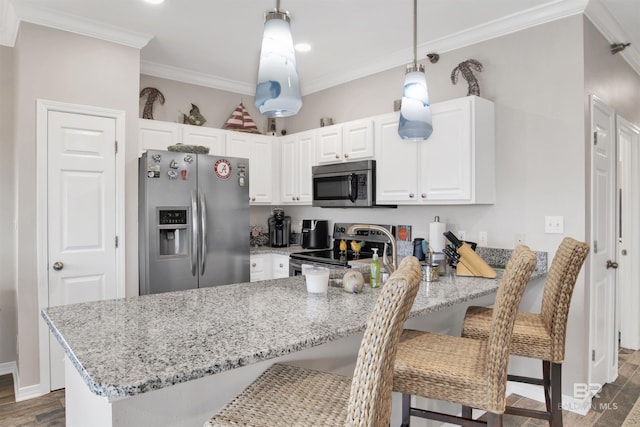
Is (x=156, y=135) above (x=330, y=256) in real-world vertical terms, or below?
above

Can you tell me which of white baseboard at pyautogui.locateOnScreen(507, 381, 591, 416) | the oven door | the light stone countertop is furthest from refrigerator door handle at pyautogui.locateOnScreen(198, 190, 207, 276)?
white baseboard at pyautogui.locateOnScreen(507, 381, 591, 416)

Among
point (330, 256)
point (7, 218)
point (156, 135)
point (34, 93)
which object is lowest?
point (330, 256)

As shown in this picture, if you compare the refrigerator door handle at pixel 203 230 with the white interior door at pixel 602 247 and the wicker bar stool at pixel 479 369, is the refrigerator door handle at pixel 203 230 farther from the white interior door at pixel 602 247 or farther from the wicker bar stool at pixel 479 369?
the white interior door at pixel 602 247

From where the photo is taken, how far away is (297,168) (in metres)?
4.27

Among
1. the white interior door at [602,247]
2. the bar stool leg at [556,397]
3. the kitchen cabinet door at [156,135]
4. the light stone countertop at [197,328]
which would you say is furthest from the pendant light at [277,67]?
the kitchen cabinet door at [156,135]

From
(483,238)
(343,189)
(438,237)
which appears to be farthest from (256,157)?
(483,238)

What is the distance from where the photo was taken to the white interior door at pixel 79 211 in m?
2.94

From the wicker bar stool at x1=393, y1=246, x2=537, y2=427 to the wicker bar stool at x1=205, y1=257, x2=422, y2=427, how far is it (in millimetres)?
290

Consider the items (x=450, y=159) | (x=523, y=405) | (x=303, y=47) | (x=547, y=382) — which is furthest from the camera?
(x=303, y=47)

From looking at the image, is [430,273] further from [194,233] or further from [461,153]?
[194,233]

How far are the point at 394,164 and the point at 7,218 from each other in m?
3.08

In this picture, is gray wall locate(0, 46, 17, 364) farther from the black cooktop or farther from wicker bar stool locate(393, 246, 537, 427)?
wicker bar stool locate(393, 246, 537, 427)

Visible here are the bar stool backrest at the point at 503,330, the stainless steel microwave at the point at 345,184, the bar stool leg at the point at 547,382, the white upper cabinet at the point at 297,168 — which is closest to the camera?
the bar stool backrest at the point at 503,330

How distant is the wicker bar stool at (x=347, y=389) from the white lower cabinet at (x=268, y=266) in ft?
8.71
